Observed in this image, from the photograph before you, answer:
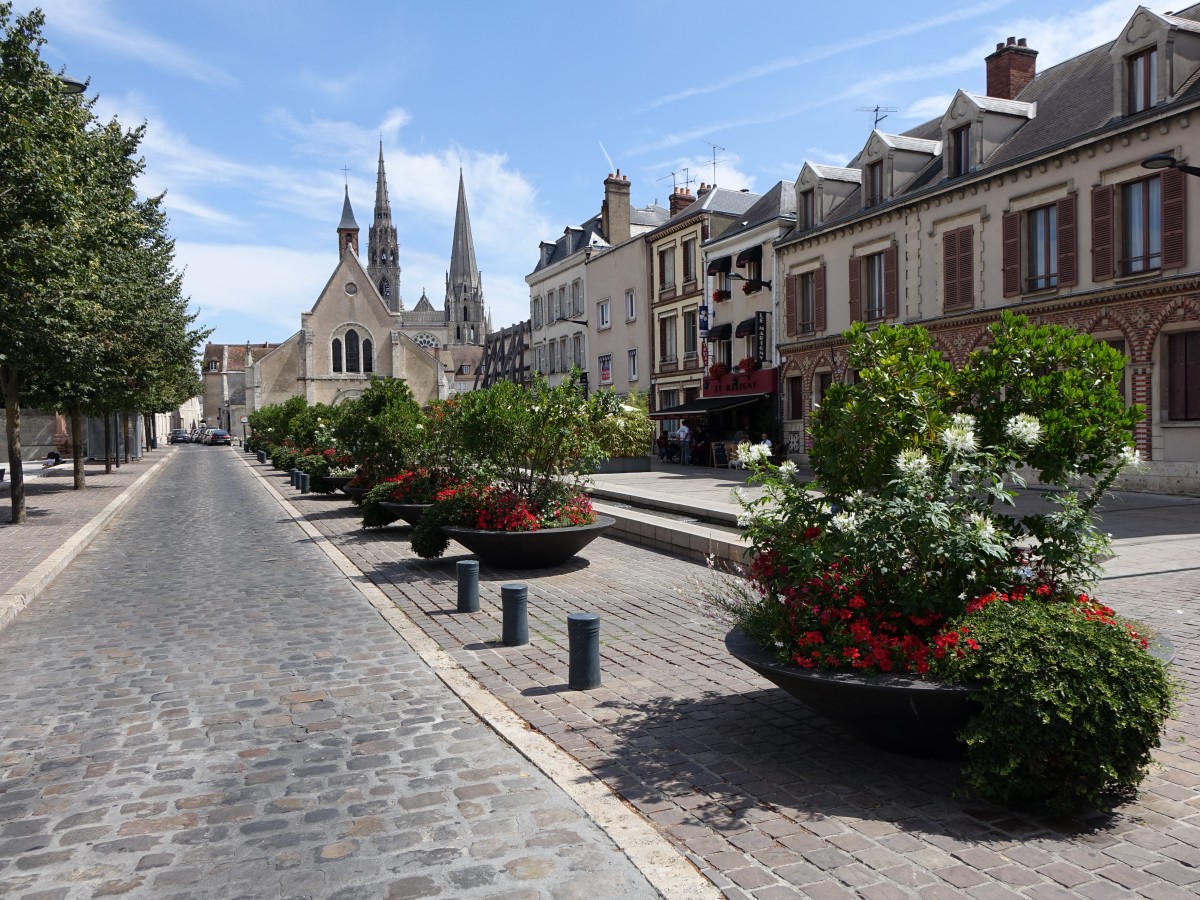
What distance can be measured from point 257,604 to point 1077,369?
24.8 ft

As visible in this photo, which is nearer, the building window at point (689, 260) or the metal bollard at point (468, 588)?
the metal bollard at point (468, 588)

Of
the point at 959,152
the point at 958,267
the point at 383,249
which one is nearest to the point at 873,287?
the point at 958,267

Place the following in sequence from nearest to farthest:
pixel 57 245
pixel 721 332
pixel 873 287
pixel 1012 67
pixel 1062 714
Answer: pixel 1062 714 → pixel 57 245 → pixel 1012 67 → pixel 873 287 → pixel 721 332

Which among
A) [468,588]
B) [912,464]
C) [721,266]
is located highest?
[721,266]

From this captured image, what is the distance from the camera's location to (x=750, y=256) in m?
30.9

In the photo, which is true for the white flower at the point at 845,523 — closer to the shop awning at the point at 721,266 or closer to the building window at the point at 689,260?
the shop awning at the point at 721,266

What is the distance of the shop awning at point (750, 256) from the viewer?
30688 millimetres

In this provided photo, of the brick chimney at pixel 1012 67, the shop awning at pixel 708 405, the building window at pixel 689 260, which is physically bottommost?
the shop awning at pixel 708 405

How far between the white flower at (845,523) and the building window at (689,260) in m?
32.1

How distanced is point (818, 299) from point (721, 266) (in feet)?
19.2

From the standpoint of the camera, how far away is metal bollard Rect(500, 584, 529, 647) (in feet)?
23.1

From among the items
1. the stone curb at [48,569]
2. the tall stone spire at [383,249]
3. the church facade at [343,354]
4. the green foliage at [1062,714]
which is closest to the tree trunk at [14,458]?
the stone curb at [48,569]

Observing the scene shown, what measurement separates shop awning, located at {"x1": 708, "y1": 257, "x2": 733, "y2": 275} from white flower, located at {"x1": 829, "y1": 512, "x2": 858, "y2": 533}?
95.1ft

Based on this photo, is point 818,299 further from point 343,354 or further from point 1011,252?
point 343,354
